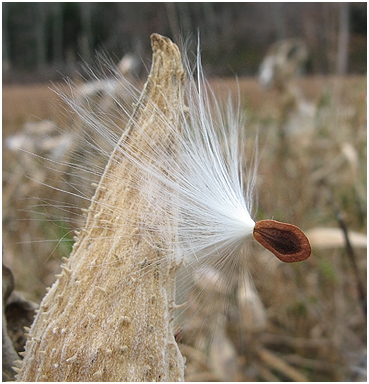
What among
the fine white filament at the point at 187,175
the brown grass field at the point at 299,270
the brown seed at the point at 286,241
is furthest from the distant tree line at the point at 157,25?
the brown seed at the point at 286,241

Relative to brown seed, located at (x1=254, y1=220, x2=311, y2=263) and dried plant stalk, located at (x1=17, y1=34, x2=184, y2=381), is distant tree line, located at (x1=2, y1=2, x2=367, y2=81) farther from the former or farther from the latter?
brown seed, located at (x1=254, y1=220, x2=311, y2=263)

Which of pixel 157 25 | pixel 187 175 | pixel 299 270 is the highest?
pixel 157 25

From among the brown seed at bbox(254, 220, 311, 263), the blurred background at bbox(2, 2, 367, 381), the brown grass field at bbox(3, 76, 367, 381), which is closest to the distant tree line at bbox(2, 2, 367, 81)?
the blurred background at bbox(2, 2, 367, 381)

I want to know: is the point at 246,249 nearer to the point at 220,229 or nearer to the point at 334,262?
the point at 220,229

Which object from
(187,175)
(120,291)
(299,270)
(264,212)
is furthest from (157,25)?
(120,291)

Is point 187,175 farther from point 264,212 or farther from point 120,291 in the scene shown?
point 264,212

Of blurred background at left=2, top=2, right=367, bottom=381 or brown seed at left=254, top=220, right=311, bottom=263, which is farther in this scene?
blurred background at left=2, top=2, right=367, bottom=381

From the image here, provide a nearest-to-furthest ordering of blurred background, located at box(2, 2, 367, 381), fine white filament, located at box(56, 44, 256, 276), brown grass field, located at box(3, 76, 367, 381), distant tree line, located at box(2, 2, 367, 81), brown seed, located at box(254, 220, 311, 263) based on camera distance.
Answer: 1. brown seed, located at box(254, 220, 311, 263)
2. fine white filament, located at box(56, 44, 256, 276)
3. blurred background, located at box(2, 2, 367, 381)
4. brown grass field, located at box(3, 76, 367, 381)
5. distant tree line, located at box(2, 2, 367, 81)
